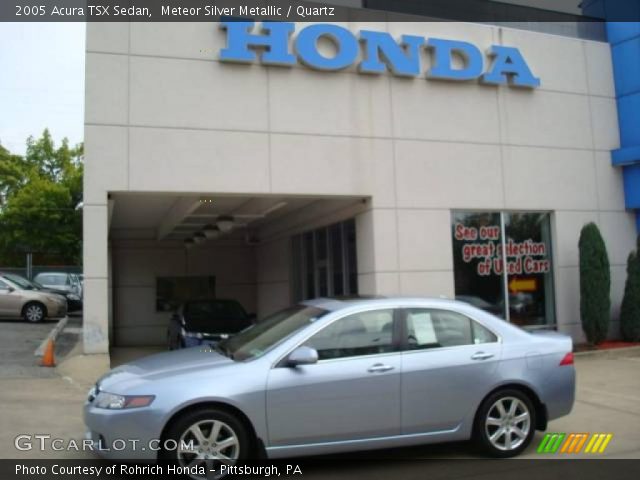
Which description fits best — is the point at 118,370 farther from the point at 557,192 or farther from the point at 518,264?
the point at 557,192

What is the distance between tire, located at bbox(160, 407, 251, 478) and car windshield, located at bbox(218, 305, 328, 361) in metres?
0.64

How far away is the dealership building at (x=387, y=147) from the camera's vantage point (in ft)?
35.6

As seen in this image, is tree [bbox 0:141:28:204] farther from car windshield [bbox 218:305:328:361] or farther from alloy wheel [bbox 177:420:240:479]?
alloy wheel [bbox 177:420:240:479]

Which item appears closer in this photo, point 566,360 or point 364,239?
point 566,360

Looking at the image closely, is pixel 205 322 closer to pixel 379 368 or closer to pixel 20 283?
pixel 379 368

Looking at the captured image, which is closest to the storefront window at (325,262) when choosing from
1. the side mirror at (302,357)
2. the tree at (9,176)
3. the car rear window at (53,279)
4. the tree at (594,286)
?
the tree at (594,286)

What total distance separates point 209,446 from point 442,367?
2196mm

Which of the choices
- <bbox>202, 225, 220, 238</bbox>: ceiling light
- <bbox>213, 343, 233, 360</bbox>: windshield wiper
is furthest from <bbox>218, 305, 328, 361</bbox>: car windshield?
<bbox>202, 225, 220, 238</bbox>: ceiling light

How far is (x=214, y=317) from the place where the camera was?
1377 cm

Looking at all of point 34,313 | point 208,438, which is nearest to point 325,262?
point 34,313

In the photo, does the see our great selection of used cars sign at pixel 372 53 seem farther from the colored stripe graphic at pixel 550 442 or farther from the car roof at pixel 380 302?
the colored stripe graphic at pixel 550 442

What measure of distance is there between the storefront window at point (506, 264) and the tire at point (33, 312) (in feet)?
42.6

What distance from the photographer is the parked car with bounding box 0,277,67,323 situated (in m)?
19.0

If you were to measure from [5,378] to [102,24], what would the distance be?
591 cm
